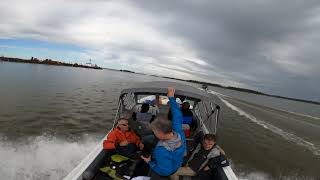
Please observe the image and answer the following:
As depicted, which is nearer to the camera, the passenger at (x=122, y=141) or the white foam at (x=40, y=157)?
the passenger at (x=122, y=141)

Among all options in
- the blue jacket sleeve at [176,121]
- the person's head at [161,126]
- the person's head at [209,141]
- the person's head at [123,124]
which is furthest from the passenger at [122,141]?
the person's head at [161,126]

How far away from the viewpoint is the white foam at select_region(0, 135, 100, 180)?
6.78m

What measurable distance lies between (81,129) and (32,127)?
196cm

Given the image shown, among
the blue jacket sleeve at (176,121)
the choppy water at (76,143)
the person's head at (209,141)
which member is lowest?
the choppy water at (76,143)

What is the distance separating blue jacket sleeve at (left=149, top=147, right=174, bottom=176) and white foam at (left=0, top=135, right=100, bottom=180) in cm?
384

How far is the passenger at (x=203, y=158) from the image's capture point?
5.33m

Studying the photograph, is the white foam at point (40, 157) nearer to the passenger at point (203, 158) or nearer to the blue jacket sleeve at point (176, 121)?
the passenger at point (203, 158)

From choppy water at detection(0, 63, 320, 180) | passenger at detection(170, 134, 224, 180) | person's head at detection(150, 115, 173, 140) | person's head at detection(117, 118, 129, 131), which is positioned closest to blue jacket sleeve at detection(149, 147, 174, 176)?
person's head at detection(150, 115, 173, 140)

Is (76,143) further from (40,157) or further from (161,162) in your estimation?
(161,162)

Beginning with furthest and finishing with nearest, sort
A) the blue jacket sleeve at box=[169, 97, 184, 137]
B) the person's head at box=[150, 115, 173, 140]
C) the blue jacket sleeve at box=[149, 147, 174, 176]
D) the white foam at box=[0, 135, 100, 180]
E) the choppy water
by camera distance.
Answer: the choppy water → the white foam at box=[0, 135, 100, 180] → the blue jacket sleeve at box=[169, 97, 184, 137] → the blue jacket sleeve at box=[149, 147, 174, 176] → the person's head at box=[150, 115, 173, 140]

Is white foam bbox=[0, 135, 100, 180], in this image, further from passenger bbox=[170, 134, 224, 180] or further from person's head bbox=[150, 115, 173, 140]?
person's head bbox=[150, 115, 173, 140]

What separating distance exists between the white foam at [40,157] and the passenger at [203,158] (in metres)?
3.32

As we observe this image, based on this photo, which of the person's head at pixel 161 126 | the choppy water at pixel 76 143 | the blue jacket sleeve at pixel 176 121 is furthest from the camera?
the choppy water at pixel 76 143

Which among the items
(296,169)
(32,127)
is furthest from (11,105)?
(296,169)
